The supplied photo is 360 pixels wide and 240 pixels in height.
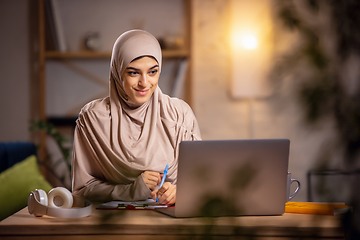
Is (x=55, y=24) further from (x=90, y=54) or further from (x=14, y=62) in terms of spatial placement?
(x=14, y=62)

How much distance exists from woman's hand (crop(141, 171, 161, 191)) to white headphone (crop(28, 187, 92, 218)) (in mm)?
311

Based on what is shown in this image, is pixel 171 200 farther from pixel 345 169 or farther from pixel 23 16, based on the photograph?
pixel 23 16

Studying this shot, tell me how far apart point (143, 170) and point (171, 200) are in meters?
0.31

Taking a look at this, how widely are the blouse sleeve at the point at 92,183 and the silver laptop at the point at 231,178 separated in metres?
0.30

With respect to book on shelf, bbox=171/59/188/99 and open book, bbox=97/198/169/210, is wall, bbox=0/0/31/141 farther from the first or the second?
open book, bbox=97/198/169/210

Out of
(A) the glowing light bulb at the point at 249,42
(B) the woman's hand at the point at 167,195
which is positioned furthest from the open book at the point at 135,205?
(A) the glowing light bulb at the point at 249,42

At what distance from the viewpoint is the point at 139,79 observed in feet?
4.84

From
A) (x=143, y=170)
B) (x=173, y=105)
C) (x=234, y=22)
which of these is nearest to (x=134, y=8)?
(x=234, y=22)

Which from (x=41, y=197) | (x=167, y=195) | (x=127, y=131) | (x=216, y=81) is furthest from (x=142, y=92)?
(x=216, y=81)

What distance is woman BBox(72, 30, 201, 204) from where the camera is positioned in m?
1.45

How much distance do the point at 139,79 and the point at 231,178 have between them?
1257 millimetres

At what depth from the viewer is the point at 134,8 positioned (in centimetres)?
338

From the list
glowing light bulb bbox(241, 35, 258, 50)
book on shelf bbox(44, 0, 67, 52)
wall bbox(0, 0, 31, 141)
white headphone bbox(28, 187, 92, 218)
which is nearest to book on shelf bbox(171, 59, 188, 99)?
glowing light bulb bbox(241, 35, 258, 50)

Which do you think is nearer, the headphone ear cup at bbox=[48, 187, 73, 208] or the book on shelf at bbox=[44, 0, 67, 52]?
the headphone ear cup at bbox=[48, 187, 73, 208]
